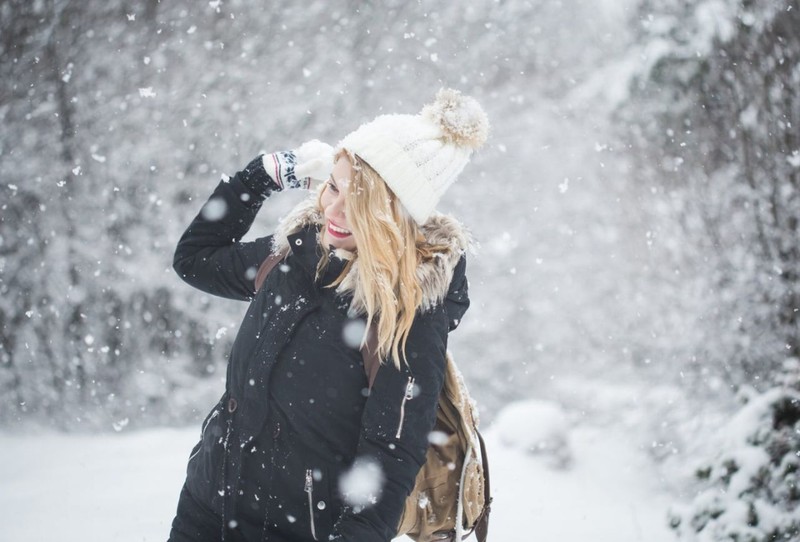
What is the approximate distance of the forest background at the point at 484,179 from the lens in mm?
5781

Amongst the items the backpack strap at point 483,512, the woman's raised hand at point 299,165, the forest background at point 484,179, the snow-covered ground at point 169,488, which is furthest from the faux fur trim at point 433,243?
the forest background at point 484,179

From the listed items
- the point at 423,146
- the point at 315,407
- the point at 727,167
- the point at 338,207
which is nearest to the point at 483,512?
the point at 315,407

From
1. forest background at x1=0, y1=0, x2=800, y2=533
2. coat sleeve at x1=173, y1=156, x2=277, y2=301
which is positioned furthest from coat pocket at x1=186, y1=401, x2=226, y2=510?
forest background at x1=0, y1=0, x2=800, y2=533

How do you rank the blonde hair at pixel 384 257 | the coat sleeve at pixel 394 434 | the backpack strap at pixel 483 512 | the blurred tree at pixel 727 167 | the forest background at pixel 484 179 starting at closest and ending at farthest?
1. the coat sleeve at pixel 394 434
2. the blonde hair at pixel 384 257
3. the backpack strap at pixel 483 512
4. the blurred tree at pixel 727 167
5. the forest background at pixel 484 179

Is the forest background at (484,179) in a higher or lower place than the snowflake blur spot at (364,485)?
higher

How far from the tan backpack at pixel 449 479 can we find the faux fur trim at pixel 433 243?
0.30 meters

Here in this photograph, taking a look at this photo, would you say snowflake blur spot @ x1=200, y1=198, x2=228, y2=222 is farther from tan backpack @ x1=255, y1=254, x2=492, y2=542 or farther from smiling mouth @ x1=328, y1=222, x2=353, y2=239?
tan backpack @ x1=255, y1=254, x2=492, y2=542

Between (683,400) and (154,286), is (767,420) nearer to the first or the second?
(683,400)

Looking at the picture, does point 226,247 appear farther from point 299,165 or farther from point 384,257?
point 384,257

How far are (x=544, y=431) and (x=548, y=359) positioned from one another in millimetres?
1184

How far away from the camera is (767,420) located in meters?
3.58

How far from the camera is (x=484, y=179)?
24.2 feet

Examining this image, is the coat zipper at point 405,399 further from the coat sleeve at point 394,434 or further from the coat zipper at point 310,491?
the coat zipper at point 310,491

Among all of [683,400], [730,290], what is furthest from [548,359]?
[730,290]
